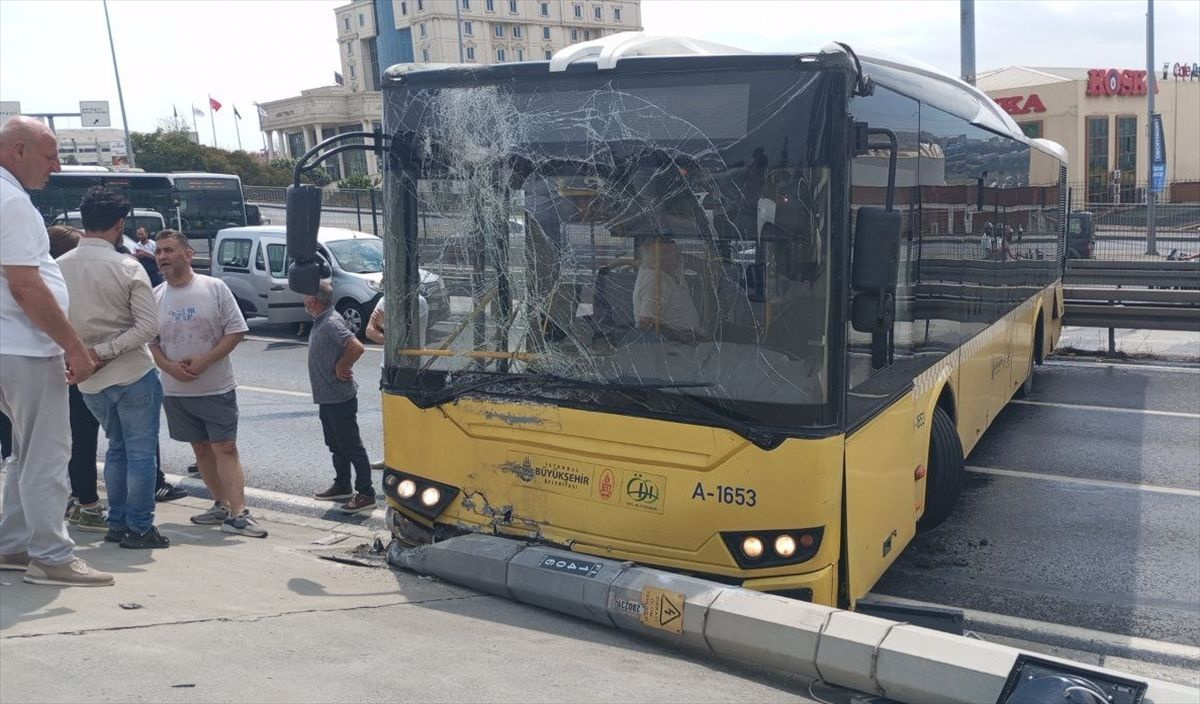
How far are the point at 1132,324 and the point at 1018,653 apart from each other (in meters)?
12.9

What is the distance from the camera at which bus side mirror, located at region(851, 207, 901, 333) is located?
4.71 m

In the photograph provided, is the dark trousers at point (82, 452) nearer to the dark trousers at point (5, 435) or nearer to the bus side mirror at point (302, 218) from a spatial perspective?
the dark trousers at point (5, 435)

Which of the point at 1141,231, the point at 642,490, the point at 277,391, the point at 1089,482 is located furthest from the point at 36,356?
the point at 1141,231

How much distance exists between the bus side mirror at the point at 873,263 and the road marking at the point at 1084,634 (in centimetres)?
180

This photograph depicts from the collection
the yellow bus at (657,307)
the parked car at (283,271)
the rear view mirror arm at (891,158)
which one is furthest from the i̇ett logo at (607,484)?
the parked car at (283,271)

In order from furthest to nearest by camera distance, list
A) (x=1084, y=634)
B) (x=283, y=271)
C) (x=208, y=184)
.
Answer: (x=208, y=184) → (x=283, y=271) → (x=1084, y=634)

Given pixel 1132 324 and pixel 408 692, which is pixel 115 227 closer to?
pixel 408 692

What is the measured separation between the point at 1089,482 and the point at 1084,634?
3.32m

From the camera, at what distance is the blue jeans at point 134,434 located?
5.97 meters

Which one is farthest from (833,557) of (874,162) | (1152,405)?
(1152,405)

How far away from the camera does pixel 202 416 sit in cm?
675

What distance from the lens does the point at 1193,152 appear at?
2301 inches

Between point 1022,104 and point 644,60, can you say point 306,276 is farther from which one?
point 1022,104

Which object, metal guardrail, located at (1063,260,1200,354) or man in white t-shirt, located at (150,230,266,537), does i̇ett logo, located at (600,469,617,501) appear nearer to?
man in white t-shirt, located at (150,230,266,537)
